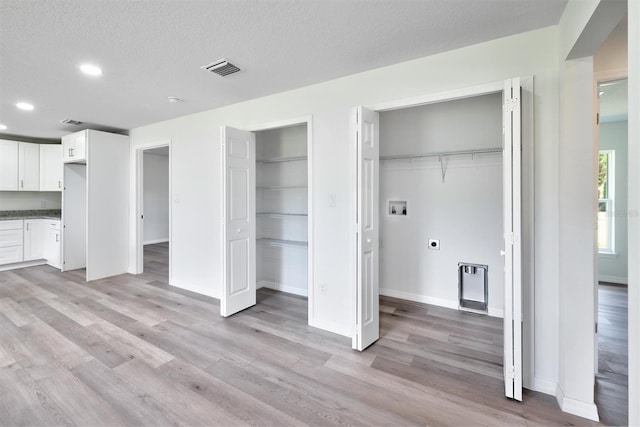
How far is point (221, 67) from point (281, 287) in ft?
9.93

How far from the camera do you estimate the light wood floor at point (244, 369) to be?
1.87 meters

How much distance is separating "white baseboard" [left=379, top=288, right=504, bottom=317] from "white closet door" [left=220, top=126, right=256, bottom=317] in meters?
1.86

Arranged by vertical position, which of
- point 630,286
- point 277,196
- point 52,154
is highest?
point 52,154

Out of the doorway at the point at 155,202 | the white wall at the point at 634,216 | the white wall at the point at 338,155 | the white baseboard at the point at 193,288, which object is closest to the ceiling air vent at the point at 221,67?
the white wall at the point at 338,155

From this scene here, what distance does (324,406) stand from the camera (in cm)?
195

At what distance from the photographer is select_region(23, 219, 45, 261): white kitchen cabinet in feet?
18.3

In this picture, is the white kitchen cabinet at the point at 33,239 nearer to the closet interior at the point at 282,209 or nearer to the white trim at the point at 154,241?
the white trim at the point at 154,241

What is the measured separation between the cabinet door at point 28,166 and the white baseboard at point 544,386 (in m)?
8.27

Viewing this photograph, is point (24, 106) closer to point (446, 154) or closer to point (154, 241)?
point (154, 241)

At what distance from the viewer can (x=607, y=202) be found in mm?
4652

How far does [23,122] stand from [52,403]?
484 centimetres

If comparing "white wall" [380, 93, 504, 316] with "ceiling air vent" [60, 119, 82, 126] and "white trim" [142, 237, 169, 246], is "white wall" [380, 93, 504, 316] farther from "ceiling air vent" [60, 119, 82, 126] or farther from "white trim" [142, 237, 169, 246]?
"white trim" [142, 237, 169, 246]

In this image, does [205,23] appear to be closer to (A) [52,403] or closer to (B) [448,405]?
(A) [52,403]

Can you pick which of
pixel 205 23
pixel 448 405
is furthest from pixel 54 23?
pixel 448 405
